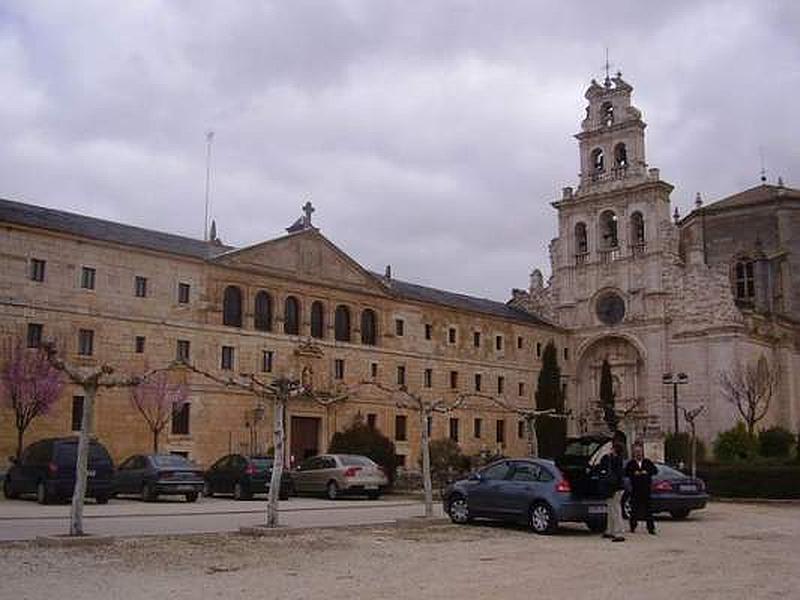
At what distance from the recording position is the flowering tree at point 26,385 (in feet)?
105

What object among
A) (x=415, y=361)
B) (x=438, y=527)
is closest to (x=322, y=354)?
(x=415, y=361)

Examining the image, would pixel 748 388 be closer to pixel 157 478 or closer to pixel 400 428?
pixel 400 428

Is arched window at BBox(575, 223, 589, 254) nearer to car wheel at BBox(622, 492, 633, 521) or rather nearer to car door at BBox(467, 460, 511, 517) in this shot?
car wheel at BBox(622, 492, 633, 521)

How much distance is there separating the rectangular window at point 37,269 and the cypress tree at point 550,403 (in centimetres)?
2729

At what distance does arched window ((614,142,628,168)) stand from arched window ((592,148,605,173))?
1025 mm

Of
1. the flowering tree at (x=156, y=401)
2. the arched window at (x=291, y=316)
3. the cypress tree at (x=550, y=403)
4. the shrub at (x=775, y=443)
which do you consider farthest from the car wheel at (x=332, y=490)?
the shrub at (x=775, y=443)

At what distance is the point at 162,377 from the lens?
121 ft

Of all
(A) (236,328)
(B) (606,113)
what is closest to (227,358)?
(A) (236,328)

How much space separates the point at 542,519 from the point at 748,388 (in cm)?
3740

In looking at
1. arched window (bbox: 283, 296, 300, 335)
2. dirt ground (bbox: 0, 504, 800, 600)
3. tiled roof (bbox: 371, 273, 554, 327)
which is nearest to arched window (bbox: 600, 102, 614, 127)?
tiled roof (bbox: 371, 273, 554, 327)

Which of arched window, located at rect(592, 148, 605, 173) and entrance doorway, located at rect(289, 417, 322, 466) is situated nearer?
entrance doorway, located at rect(289, 417, 322, 466)

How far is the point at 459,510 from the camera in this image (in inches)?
741

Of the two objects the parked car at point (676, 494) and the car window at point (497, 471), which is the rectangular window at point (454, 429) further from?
the car window at point (497, 471)

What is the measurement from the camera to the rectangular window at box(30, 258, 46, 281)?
3406 cm
